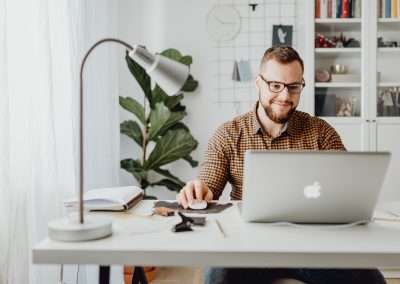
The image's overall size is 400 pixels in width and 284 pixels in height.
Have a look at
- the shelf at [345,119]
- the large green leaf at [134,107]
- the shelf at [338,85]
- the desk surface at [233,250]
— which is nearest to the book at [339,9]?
the shelf at [338,85]

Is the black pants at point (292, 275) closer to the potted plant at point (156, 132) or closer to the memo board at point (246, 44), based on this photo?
the potted plant at point (156, 132)

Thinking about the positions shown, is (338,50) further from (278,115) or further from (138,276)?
(138,276)

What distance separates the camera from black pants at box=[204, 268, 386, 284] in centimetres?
141

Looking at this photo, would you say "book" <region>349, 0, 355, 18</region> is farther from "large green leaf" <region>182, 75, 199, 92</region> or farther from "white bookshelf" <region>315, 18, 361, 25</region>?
"large green leaf" <region>182, 75, 199, 92</region>

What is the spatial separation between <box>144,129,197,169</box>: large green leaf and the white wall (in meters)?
0.41

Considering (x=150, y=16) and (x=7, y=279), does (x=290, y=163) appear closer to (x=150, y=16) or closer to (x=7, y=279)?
(x=7, y=279)

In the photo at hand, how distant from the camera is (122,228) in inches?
48.5

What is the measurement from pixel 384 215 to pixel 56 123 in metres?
1.45

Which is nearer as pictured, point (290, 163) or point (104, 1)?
point (290, 163)

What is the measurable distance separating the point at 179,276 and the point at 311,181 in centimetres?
219

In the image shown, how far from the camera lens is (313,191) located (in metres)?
1.17

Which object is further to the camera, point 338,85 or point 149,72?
point 338,85

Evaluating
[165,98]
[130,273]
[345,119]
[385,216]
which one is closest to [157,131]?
[165,98]

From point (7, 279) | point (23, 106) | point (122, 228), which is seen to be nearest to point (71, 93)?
point (23, 106)
